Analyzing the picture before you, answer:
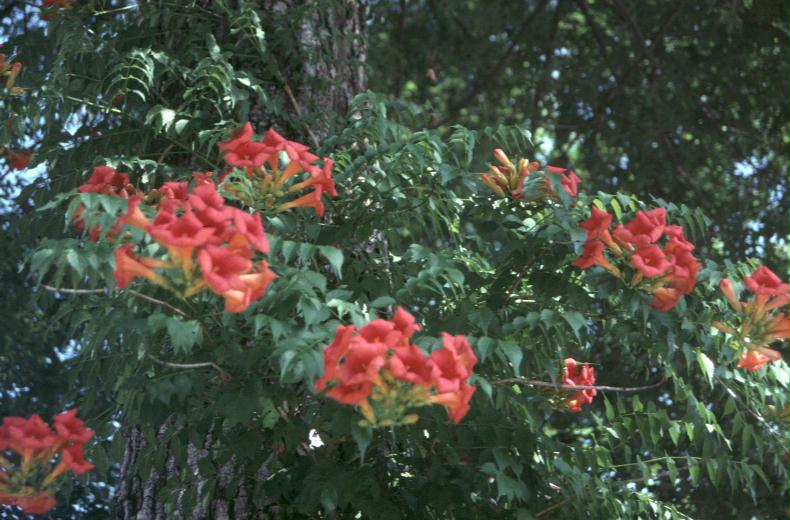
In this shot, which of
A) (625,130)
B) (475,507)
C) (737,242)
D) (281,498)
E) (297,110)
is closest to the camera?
(475,507)

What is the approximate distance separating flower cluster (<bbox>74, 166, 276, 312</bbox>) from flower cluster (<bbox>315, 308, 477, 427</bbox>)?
0.77ft

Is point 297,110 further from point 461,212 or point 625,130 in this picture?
point 625,130

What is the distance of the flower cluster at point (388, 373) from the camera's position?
2.25 metres

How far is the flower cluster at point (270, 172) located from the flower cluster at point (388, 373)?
25.7 inches

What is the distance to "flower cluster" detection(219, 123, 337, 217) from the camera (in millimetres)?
2830

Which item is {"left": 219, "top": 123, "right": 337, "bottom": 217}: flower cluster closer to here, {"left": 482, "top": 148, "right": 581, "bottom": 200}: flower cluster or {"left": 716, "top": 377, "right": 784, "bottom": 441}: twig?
{"left": 482, "top": 148, "right": 581, "bottom": 200}: flower cluster

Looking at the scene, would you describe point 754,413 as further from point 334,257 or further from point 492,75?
point 492,75

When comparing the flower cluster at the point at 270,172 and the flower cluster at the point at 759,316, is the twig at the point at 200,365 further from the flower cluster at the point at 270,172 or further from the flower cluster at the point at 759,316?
the flower cluster at the point at 759,316

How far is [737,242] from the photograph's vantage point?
6266mm

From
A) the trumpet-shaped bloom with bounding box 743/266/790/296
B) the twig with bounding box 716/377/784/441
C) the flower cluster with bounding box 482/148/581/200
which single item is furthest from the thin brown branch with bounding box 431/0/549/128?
the trumpet-shaped bloom with bounding box 743/266/790/296

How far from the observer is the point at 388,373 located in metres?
2.27

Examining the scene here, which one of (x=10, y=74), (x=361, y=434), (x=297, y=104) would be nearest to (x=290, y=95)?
(x=297, y=104)

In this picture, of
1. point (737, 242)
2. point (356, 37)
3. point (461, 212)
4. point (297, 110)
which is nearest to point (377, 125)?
point (461, 212)

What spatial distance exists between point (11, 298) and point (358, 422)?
3.34 meters
